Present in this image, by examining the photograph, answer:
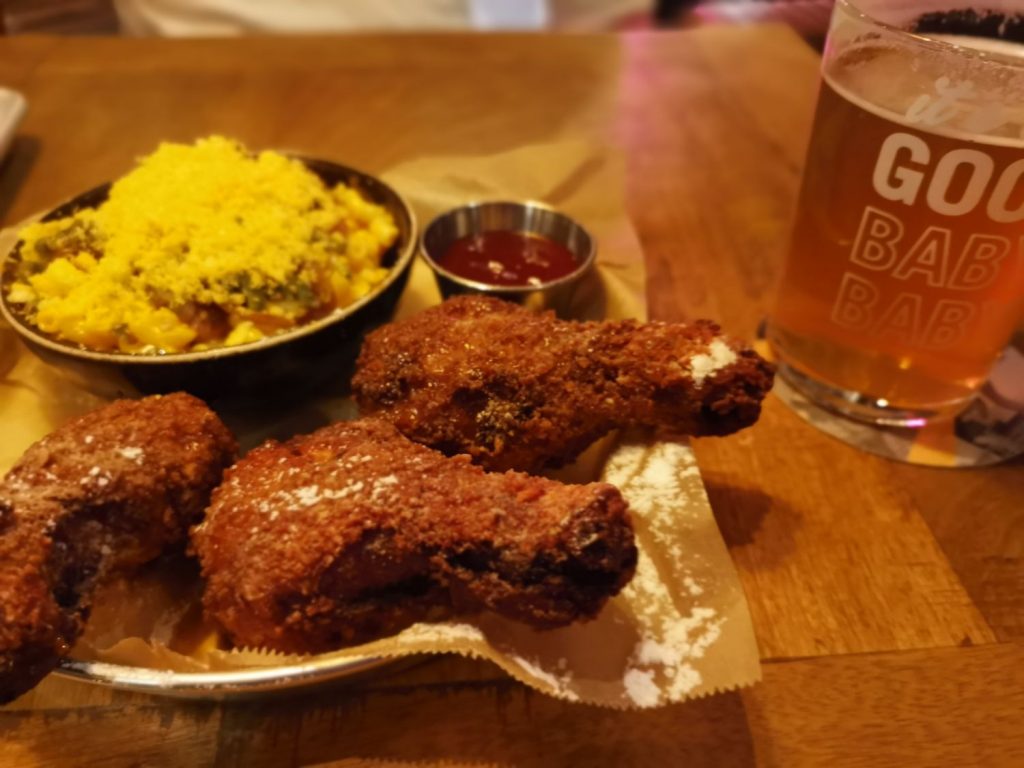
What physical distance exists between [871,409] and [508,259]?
2.87 feet

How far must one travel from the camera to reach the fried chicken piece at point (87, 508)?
106 centimetres

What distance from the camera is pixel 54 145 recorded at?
282 cm

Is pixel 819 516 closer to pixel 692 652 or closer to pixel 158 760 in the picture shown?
pixel 692 652

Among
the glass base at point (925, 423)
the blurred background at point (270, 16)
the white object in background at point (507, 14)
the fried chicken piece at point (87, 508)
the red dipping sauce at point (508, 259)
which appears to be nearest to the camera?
the fried chicken piece at point (87, 508)

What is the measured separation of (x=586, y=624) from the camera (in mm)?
1208

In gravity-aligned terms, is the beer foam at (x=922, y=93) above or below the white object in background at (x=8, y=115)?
above

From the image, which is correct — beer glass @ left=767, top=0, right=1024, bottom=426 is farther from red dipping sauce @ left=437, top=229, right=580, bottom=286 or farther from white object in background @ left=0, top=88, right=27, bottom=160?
white object in background @ left=0, top=88, right=27, bottom=160

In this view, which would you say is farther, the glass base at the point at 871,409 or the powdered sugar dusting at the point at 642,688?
the glass base at the point at 871,409

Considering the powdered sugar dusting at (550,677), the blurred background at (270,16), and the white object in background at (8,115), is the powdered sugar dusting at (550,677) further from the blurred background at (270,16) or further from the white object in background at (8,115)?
the blurred background at (270,16)

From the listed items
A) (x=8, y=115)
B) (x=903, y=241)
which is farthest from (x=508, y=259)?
(x=8, y=115)

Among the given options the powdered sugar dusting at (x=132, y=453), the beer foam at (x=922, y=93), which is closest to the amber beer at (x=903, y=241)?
the beer foam at (x=922, y=93)

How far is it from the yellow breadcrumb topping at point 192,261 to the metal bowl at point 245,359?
51mm

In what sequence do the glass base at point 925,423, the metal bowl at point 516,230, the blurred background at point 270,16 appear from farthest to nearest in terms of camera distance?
1. the blurred background at point 270,16
2. the metal bowl at point 516,230
3. the glass base at point 925,423

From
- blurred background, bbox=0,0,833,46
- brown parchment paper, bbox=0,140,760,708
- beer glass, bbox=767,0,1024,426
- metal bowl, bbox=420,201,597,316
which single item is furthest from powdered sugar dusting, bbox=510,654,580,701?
blurred background, bbox=0,0,833,46
